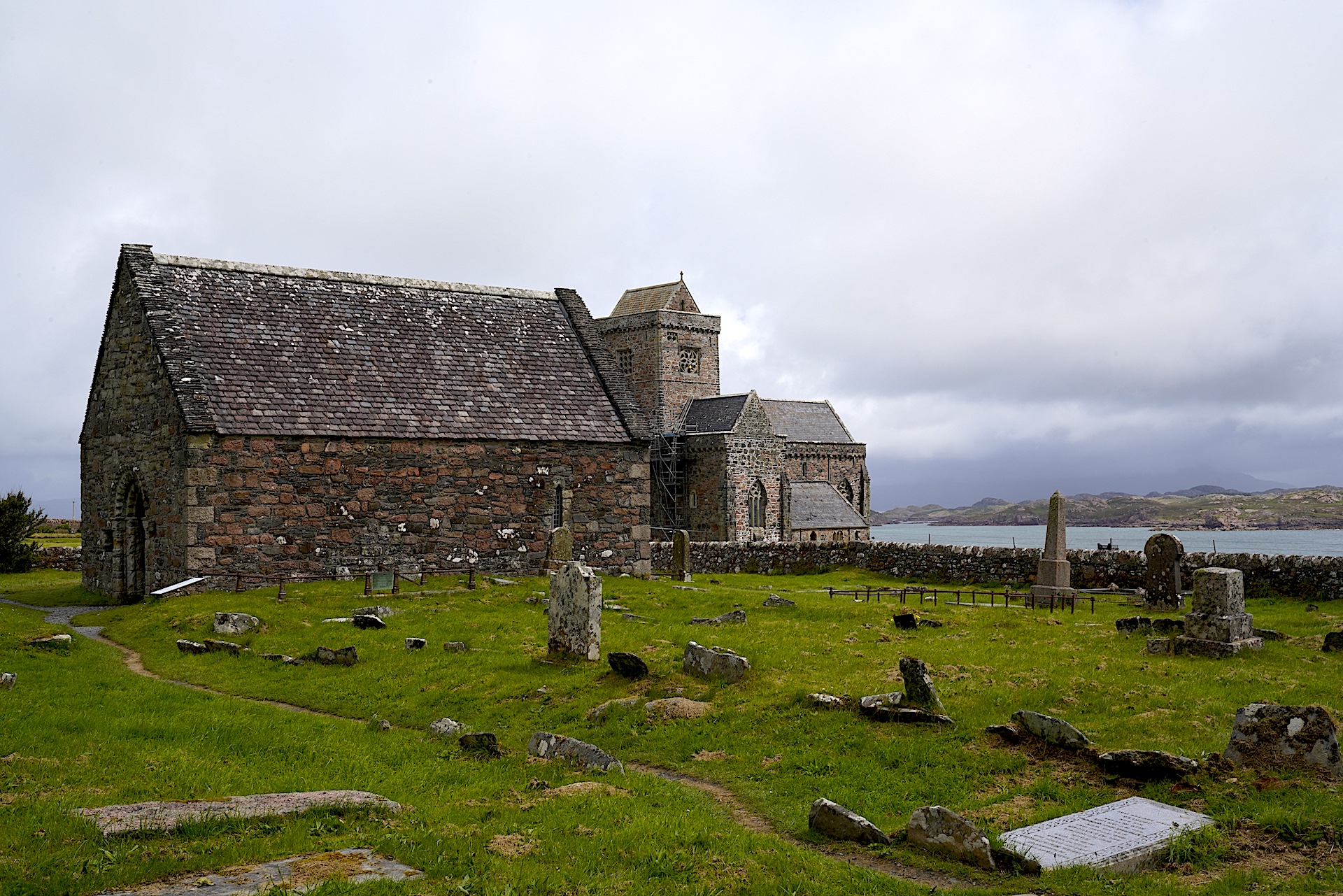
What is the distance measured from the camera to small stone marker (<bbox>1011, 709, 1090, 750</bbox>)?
424 inches

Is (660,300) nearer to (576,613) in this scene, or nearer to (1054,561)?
(1054,561)

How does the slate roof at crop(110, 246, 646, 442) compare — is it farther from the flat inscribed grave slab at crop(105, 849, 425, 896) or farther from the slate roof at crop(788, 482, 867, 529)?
the slate roof at crop(788, 482, 867, 529)

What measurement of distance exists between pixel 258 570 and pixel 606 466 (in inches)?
409

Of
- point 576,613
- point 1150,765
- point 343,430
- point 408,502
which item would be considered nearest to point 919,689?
point 1150,765

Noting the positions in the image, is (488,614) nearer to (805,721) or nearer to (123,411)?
(805,721)

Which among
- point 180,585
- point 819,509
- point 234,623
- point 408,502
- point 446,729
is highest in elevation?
point 408,502

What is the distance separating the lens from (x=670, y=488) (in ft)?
206

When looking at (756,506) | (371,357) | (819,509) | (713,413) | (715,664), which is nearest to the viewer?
(715,664)

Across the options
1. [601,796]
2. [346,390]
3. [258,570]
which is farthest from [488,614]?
[601,796]

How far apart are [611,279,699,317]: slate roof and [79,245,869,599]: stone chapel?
39361 mm

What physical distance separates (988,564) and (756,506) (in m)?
29.2

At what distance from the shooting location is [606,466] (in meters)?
31.0

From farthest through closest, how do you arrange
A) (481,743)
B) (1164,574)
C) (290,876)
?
(1164,574)
(481,743)
(290,876)

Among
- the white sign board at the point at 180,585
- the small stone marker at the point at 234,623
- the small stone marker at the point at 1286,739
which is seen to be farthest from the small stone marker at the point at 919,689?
the white sign board at the point at 180,585
